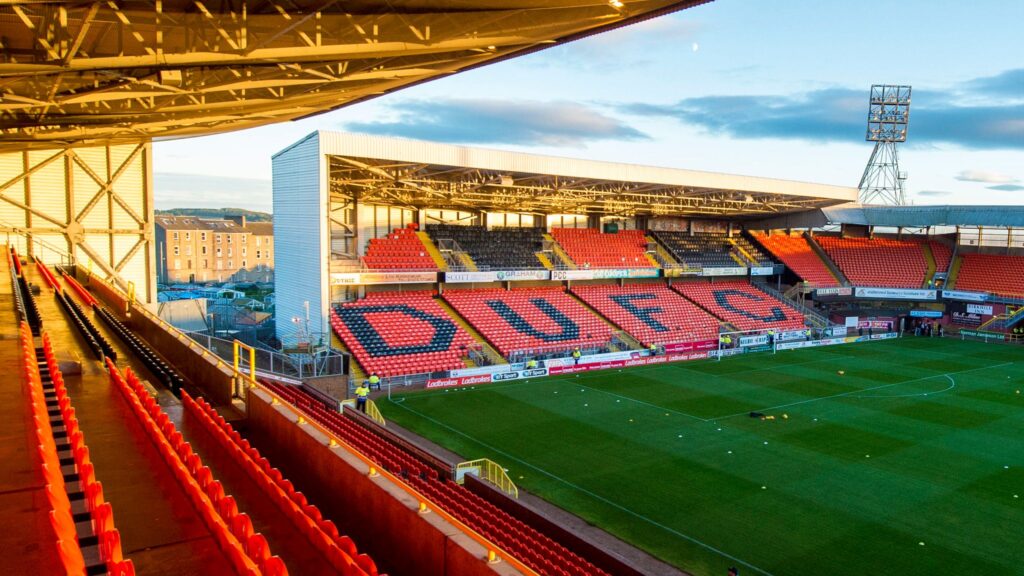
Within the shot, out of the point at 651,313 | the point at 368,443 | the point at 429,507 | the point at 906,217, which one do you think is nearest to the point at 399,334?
the point at 368,443

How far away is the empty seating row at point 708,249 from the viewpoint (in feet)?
154

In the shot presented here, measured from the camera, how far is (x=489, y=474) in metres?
16.0

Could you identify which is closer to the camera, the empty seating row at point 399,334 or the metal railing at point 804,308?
the empty seating row at point 399,334

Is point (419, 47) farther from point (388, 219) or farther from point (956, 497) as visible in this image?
point (388, 219)

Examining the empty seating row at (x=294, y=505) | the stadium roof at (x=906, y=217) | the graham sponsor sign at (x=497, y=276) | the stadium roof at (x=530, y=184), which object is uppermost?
the stadium roof at (x=530, y=184)

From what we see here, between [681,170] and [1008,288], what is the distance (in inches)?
1073

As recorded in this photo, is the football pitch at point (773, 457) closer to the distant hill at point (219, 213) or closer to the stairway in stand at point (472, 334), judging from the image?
the stairway in stand at point (472, 334)

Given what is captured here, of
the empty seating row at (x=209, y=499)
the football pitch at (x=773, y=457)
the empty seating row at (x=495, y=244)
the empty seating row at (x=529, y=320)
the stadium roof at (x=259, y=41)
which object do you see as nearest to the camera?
the empty seating row at (x=209, y=499)

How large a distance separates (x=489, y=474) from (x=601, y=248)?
29.5m

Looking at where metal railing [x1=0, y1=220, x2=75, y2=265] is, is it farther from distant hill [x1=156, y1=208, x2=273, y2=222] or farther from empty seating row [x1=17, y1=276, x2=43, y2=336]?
distant hill [x1=156, y1=208, x2=273, y2=222]

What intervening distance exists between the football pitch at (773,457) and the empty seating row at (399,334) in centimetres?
274

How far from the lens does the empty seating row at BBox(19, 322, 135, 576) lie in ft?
11.9

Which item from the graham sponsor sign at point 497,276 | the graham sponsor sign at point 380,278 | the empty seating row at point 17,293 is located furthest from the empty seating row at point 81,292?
the graham sponsor sign at point 497,276

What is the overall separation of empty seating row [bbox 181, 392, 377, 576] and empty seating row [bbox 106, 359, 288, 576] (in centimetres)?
41
